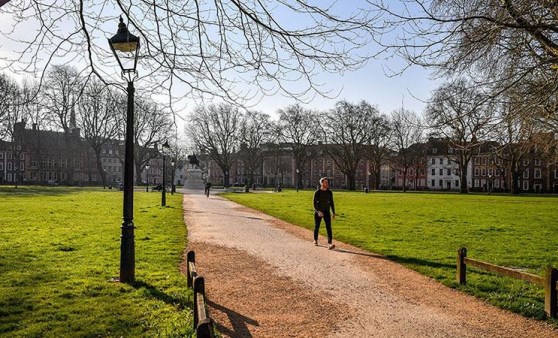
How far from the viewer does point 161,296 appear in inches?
281

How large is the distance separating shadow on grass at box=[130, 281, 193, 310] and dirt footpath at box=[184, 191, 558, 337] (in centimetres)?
39

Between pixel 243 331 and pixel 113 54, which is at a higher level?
pixel 113 54

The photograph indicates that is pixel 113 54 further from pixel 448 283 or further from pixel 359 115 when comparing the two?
pixel 359 115

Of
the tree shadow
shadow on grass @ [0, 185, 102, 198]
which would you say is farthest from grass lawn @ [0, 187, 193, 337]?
shadow on grass @ [0, 185, 102, 198]

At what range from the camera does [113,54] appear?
23.4ft

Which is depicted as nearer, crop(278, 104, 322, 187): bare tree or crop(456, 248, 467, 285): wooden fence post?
crop(456, 248, 467, 285): wooden fence post

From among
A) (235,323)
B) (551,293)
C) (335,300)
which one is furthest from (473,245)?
(235,323)

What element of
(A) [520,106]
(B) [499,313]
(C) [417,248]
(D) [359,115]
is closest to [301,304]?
(B) [499,313]

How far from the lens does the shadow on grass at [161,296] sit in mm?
6755

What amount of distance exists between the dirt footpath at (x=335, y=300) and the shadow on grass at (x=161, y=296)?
0.39m

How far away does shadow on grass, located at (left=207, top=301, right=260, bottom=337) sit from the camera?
5.62 metres

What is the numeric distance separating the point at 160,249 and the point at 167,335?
6724 mm

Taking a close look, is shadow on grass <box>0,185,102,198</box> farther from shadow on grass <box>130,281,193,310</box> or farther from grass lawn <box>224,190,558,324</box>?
shadow on grass <box>130,281,193,310</box>

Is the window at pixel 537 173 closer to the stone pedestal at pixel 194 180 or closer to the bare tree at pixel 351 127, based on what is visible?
the bare tree at pixel 351 127
